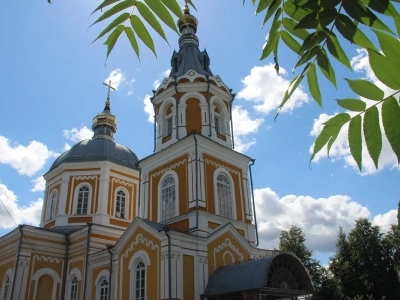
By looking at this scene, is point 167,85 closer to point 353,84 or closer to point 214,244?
point 214,244

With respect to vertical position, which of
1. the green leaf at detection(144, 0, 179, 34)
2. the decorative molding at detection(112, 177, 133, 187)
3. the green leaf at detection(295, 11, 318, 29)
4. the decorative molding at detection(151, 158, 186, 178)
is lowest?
the green leaf at detection(295, 11, 318, 29)

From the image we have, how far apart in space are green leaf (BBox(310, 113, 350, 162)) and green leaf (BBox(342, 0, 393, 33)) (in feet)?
1.03

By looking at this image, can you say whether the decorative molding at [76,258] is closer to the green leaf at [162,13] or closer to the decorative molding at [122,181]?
the decorative molding at [122,181]

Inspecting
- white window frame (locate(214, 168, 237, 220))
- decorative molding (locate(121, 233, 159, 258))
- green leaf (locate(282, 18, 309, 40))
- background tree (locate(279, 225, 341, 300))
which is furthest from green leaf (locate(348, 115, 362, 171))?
background tree (locate(279, 225, 341, 300))

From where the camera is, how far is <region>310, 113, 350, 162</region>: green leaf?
134 cm

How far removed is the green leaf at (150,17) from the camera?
147cm

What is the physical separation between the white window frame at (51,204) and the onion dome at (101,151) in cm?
174

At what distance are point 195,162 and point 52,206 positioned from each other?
1081 cm

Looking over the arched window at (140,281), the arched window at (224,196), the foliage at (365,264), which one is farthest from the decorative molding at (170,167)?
the foliage at (365,264)

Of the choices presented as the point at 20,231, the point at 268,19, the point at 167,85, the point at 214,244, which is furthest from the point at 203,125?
the point at 268,19

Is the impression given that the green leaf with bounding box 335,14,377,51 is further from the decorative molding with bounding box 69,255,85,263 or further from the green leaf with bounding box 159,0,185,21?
the decorative molding with bounding box 69,255,85,263

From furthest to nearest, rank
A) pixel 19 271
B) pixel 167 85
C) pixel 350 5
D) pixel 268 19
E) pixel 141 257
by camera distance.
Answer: pixel 167 85 → pixel 19 271 → pixel 141 257 → pixel 268 19 → pixel 350 5

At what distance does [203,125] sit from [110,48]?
15273 millimetres

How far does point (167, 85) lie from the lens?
17953 mm
